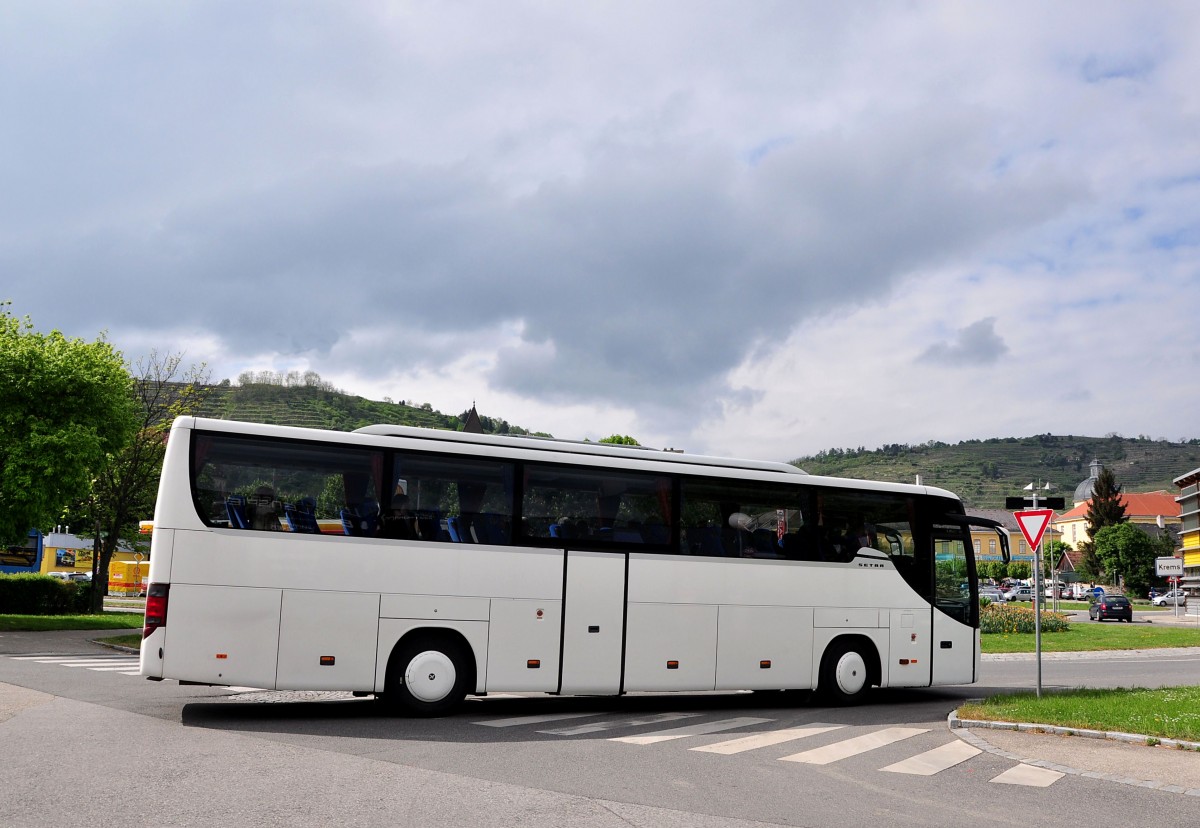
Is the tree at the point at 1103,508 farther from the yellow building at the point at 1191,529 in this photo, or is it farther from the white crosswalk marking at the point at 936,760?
the white crosswalk marking at the point at 936,760

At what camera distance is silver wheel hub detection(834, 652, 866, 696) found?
50.6 ft

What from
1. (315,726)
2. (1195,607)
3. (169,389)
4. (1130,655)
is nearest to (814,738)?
(315,726)

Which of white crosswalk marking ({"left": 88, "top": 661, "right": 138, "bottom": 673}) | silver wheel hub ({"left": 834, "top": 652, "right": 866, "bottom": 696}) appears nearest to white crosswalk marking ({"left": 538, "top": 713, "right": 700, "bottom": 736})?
silver wheel hub ({"left": 834, "top": 652, "right": 866, "bottom": 696})

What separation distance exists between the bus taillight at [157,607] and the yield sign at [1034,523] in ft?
38.8

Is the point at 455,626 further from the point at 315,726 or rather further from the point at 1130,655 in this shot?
the point at 1130,655

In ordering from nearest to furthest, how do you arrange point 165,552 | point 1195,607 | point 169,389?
point 165,552
point 169,389
point 1195,607

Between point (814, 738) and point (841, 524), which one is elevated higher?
point (841, 524)

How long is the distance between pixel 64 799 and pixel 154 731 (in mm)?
3657

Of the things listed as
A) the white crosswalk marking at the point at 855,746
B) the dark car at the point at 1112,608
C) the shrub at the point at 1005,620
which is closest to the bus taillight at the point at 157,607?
the white crosswalk marking at the point at 855,746

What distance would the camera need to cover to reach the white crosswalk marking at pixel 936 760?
393 inches

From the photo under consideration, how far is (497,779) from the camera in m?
8.76

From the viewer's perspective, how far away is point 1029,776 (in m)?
9.65

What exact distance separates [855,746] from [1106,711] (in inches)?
159

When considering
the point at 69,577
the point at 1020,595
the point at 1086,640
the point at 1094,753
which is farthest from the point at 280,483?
the point at 1020,595
